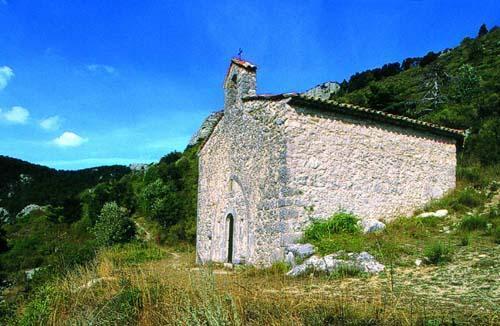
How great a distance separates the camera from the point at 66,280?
7379 millimetres

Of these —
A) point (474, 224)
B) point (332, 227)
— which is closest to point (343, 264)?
point (332, 227)

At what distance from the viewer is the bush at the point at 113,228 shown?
28.6 metres

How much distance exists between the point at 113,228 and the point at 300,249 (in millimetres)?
21857

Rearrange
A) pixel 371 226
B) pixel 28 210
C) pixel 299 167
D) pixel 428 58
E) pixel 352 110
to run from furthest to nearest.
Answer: pixel 428 58
pixel 28 210
pixel 352 110
pixel 371 226
pixel 299 167

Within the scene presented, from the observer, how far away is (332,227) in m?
11.0

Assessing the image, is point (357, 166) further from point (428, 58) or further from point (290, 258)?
point (428, 58)

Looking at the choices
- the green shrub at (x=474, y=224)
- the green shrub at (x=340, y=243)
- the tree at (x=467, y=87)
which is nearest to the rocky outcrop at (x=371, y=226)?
the green shrub at (x=340, y=243)

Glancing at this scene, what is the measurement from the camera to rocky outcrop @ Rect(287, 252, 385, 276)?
8.31 metres

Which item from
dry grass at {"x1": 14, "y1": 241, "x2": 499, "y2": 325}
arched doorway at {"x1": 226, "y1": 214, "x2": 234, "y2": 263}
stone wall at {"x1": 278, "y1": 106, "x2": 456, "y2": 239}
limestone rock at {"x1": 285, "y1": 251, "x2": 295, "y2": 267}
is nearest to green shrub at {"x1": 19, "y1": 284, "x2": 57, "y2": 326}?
dry grass at {"x1": 14, "y1": 241, "x2": 499, "y2": 325}

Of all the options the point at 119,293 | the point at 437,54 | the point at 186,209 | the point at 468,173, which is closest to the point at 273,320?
the point at 119,293

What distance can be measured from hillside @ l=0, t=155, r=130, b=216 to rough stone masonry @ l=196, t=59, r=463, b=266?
4585 cm

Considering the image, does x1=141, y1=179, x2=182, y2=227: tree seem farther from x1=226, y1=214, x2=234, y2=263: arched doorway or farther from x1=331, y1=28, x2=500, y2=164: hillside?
x1=226, y1=214, x2=234, y2=263: arched doorway

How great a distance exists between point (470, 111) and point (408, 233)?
15.3m

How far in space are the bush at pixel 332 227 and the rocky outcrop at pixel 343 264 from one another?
1486 millimetres
